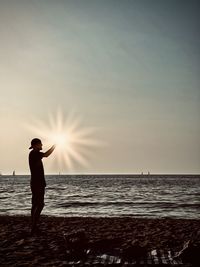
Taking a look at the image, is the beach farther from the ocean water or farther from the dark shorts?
the ocean water

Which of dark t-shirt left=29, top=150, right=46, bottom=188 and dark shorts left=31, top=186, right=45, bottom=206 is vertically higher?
dark t-shirt left=29, top=150, right=46, bottom=188

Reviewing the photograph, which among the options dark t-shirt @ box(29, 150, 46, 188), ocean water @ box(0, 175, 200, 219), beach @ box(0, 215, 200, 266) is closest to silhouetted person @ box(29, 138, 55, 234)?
dark t-shirt @ box(29, 150, 46, 188)

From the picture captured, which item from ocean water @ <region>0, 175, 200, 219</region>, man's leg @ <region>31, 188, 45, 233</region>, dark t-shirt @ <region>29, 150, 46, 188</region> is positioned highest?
dark t-shirt @ <region>29, 150, 46, 188</region>

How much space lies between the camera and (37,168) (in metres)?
9.16

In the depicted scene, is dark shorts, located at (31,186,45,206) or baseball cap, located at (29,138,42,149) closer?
dark shorts, located at (31,186,45,206)

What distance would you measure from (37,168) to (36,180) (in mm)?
358

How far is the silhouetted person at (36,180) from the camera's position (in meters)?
8.89

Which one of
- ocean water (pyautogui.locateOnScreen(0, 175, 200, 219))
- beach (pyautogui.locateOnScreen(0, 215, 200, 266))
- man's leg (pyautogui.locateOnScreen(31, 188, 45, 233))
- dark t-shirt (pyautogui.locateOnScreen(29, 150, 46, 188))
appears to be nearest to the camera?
beach (pyautogui.locateOnScreen(0, 215, 200, 266))

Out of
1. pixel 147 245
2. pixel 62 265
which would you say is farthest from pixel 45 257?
pixel 147 245

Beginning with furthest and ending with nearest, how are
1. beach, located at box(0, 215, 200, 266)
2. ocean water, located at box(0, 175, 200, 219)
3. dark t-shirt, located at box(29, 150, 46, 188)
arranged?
ocean water, located at box(0, 175, 200, 219) → dark t-shirt, located at box(29, 150, 46, 188) → beach, located at box(0, 215, 200, 266)

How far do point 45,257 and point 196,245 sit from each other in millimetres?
3236

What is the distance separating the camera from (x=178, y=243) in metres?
8.16

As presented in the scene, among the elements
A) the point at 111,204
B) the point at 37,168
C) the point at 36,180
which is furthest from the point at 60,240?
the point at 111,204

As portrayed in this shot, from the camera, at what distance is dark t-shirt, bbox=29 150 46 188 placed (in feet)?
29.7
